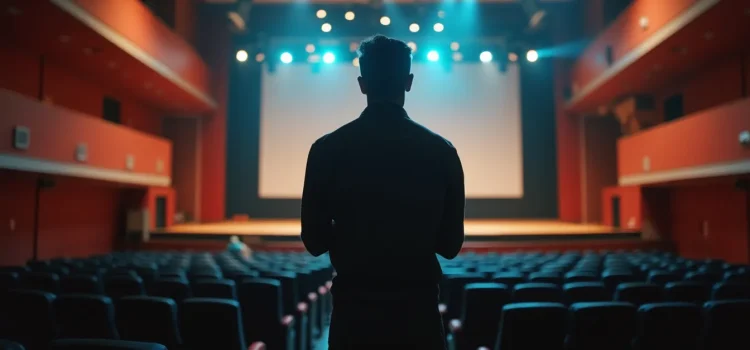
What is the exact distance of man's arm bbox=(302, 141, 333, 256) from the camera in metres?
1.31

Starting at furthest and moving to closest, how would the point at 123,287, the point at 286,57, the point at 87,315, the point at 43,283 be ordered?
the point at 286,57 → the point at 43,283 → the point at 123,287 → the point at 87,315

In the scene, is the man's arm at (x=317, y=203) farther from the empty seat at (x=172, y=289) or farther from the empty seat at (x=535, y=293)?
the empty seat at (x=172, y=289)

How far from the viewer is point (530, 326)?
2.68m

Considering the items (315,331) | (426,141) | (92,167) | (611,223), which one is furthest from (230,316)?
(611,223)

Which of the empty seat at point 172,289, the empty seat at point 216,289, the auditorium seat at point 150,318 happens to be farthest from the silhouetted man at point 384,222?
the empty seat at point 172,289

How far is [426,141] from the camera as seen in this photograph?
1.33m

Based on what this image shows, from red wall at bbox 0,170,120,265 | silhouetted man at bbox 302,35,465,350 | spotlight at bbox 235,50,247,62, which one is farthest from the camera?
spotlight at bbox 235,50,247,62

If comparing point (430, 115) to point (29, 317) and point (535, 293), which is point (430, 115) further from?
point (29, 317)

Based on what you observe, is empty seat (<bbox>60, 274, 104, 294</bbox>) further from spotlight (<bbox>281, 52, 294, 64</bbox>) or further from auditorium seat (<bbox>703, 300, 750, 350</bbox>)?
spotlight (<bbox>281, 52, 294, 64</bbox>)

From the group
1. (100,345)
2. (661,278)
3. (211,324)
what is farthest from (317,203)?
(661,278)

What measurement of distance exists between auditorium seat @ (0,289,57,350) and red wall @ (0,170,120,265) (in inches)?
264

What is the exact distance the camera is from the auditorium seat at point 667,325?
2795 mm

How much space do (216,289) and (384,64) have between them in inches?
111

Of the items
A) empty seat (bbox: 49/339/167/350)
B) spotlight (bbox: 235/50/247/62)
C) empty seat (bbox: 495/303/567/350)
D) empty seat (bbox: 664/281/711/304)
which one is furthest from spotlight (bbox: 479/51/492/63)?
empty seat (bbox: 49/339/167/350)
